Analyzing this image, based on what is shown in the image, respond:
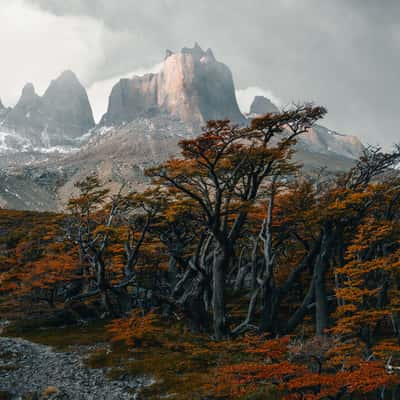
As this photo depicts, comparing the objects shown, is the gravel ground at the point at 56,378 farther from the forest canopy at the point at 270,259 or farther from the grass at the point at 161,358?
the forest canopy at the point at 270,259

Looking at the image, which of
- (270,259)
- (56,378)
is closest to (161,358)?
(56,378)

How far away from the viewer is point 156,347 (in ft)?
86.1

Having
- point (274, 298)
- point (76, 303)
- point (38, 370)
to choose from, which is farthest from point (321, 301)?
point (76, 303)

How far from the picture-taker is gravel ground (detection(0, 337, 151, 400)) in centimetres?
1836

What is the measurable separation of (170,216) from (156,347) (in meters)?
9.32

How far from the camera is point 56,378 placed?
20.7m

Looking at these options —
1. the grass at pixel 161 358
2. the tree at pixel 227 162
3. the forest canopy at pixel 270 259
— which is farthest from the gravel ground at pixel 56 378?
the tree at pixel 227 162

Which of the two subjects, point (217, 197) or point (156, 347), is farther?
point (156, 347)

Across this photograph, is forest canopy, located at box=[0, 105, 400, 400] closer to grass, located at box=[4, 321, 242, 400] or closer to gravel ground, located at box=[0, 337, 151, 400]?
grass, located at box=[4, 321, 242, 400]

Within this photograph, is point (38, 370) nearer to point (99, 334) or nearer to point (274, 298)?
point (99, 334)

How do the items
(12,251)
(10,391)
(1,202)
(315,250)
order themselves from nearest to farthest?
(10,391)
(315,250)
(12,251)
(1,202)

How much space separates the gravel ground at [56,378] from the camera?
18.4 metres

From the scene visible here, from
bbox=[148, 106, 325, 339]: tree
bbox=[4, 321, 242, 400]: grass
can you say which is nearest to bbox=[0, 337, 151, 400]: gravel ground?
bbox=[4, 321, 242, 400]: grass

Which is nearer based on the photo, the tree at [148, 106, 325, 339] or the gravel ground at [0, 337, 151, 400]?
the gravel ground at [0, 337, 151, 400]
